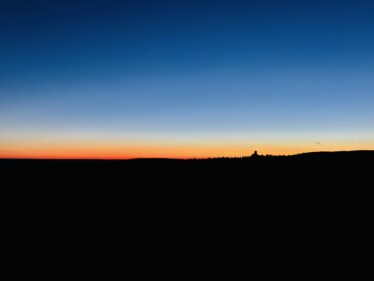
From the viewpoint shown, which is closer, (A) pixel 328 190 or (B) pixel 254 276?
(B) pixel 254 276

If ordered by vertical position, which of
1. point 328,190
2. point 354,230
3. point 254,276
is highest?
point 328,190

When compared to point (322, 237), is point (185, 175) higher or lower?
higher

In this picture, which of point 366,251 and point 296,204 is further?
point 296,204

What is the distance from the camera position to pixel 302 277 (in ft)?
31.5

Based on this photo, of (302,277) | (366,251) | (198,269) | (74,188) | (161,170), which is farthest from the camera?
(161,170)

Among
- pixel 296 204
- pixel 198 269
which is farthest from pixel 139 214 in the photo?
pixel 296 204

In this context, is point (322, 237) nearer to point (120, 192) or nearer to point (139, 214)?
point (139, 214)

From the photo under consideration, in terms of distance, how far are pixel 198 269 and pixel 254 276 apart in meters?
1.78

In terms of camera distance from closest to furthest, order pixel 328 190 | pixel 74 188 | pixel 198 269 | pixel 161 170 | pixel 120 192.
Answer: pixel 198 269 < pixel 328 190 < pixel 120 192 < pixel 74 188 < pixel 161 170

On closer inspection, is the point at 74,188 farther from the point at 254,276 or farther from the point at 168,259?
the point at 254,276

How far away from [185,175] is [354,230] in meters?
Result: 14.0

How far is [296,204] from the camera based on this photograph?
1622cm

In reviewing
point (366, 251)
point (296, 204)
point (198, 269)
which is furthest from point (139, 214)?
point (366, 251)

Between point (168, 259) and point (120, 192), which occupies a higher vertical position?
point (120, 192)
